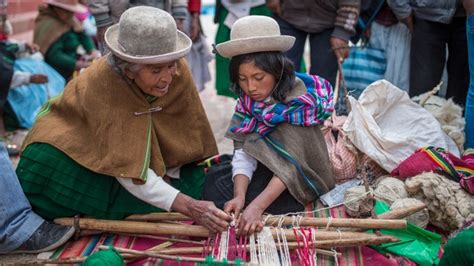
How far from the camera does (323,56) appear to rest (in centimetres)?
403

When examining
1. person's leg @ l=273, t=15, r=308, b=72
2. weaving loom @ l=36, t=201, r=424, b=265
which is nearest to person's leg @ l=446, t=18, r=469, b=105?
person's leg @ l=273, t=15, r=308, b=72

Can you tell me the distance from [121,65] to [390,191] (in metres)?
1.40

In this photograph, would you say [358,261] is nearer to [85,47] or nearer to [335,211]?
[335,211]

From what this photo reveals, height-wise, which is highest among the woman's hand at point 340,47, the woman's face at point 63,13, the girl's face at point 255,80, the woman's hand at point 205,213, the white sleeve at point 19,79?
the girl's face at point 255,80

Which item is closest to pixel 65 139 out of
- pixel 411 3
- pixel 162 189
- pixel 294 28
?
pixel 162 189

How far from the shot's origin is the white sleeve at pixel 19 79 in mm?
4953

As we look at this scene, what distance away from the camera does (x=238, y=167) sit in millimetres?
2916

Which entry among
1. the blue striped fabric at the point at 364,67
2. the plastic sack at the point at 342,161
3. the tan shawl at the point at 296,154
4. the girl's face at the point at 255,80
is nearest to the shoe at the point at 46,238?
the tan shawl at the point at 296,154

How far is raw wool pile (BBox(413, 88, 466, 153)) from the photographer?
3340mm

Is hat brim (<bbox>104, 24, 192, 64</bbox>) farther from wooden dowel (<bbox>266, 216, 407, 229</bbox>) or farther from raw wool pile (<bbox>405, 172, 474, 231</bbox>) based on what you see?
raw wool pile (<bbox>405, 172, 474, 231</bbox>)

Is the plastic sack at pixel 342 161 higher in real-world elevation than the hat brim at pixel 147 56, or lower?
lower

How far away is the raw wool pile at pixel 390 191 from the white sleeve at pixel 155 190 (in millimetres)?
1009

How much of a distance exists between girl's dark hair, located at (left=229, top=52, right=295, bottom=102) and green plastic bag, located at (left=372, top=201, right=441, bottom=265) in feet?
2.59

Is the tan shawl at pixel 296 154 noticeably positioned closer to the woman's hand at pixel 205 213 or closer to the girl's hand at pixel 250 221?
the girl's hand at pixel 250 221
